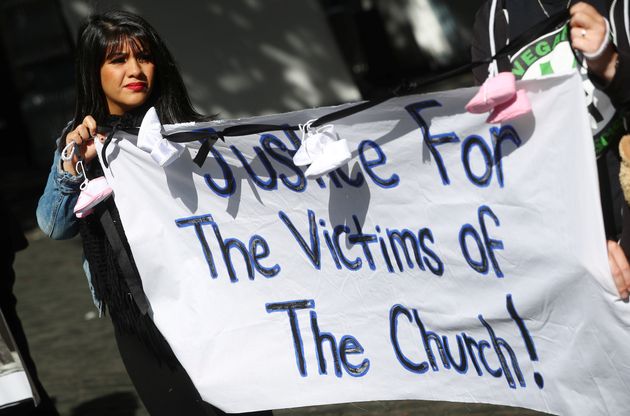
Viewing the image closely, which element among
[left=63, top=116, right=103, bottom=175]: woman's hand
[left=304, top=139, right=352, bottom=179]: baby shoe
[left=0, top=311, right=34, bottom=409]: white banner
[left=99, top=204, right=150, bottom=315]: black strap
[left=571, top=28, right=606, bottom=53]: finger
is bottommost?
[left=0, top=311, right=34, bottom=409]: white banner

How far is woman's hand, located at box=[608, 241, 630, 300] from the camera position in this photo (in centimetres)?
265

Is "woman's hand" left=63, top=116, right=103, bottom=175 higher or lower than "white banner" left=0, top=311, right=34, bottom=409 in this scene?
higher

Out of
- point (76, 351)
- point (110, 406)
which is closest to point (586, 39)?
point (110, 406)

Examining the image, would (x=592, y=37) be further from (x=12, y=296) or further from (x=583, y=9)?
(x=12, y=296)

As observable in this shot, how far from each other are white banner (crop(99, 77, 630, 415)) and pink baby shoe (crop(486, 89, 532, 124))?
0.04 metres

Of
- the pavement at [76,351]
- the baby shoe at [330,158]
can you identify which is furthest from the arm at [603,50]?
the pavement at [76,351]

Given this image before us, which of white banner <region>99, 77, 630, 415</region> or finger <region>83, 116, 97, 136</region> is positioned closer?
white banner <region>99, 77, 630, 415</region>

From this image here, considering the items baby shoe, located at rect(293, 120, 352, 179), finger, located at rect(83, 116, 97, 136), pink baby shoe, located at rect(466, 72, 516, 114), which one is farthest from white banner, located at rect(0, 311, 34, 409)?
pink baby shoe, located at rect(466, 72, 516, 114)

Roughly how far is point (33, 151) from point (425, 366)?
13005mm

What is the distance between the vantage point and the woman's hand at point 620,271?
2.65 meters

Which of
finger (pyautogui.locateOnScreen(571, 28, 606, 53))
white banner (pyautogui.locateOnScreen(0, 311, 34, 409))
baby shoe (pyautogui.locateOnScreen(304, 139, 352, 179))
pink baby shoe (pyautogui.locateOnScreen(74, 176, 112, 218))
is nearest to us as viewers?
finger (pyautogui.locateOnScreen(571, 28, 606, 53))

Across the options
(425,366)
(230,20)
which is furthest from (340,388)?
(230,20)

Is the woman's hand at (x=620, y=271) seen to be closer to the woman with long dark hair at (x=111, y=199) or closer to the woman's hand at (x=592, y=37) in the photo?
the woman's hand at (x=592, y=37)

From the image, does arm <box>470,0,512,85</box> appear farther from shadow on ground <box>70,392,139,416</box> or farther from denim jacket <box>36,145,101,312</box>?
shadow on ground <box>70,392,139,416</box>
